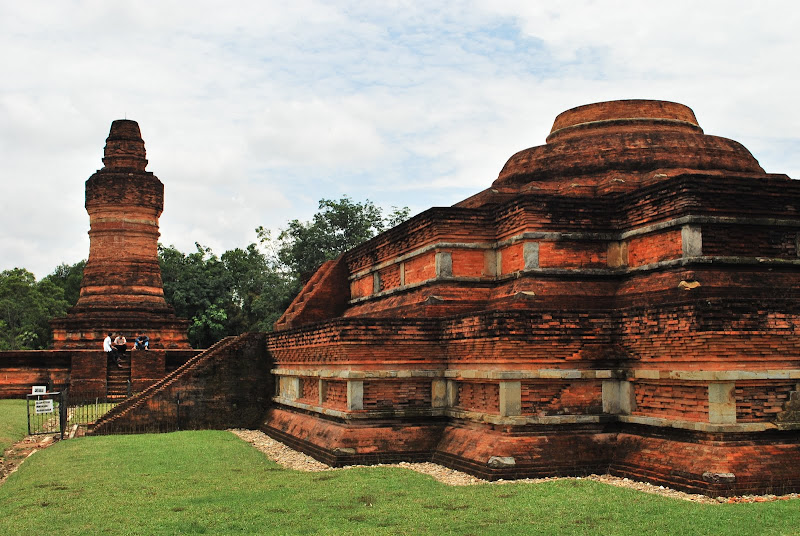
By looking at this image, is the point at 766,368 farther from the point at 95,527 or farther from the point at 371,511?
the point at 95,527

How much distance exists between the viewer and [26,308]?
174 ft

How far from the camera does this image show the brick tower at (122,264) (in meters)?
25.8

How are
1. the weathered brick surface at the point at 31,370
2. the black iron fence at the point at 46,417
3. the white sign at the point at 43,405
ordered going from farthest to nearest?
1. the weathered brick surface at the point at 31,370
2. the black iron fence at the point at 46,417
3. the white sign at the point at 43,405

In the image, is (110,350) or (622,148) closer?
(622,148)

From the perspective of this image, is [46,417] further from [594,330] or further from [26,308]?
[26,308]

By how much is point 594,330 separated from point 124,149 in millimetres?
20872

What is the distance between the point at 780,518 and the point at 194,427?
12186 mm

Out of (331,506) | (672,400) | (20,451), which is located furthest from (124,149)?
(672,400)

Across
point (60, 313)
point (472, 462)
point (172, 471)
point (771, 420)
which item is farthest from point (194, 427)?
point (60, 313)

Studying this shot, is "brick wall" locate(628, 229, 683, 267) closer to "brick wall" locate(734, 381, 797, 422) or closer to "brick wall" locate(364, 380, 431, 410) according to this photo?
"brick wall" locate(734, 381, 797, 422)

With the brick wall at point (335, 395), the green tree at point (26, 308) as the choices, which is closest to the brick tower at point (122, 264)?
the brick wall at point (335, 395)

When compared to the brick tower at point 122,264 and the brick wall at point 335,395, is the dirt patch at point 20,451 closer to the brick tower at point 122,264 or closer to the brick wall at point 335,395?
the brick wall at point 335,395

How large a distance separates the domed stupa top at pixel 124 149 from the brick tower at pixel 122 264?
3 cm

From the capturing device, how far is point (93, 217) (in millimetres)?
26859
